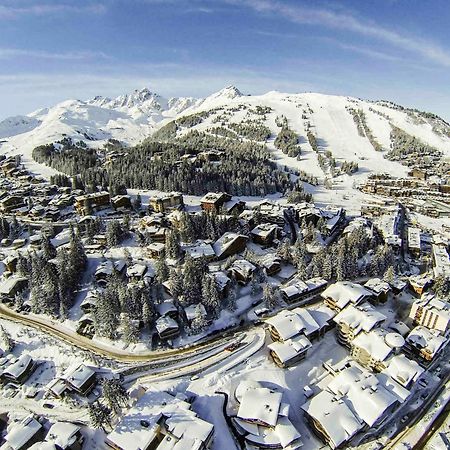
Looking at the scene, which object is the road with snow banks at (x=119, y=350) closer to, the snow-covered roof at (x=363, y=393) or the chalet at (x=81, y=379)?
the chalet at (x=81, y=379)

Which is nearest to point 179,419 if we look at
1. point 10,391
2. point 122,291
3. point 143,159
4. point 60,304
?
point 122,291

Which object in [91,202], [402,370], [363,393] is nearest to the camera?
[363,393]

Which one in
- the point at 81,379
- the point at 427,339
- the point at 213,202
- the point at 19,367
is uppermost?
the point at 213,202

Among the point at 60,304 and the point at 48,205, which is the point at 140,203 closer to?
the point at 48,205

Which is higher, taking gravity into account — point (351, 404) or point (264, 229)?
point (264, 229)

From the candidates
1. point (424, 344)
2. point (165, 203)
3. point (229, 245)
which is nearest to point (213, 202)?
point (165, 203)

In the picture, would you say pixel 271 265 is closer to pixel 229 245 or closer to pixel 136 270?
pixel 229 245
